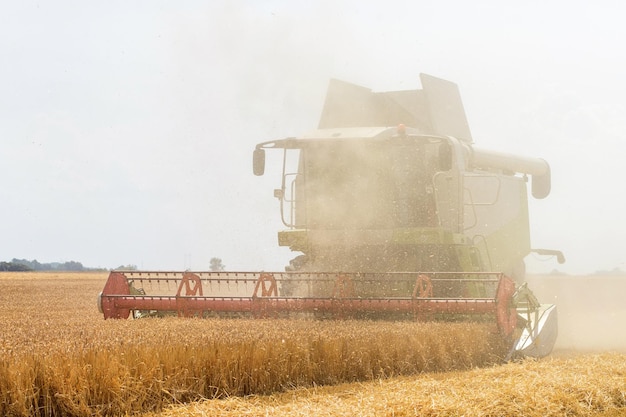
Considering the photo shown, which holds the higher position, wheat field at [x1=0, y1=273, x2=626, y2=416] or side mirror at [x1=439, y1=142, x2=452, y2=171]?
side mirror at [x1=439, y1=142, x2=452, y2=171]

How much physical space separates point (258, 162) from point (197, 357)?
14.7 feet

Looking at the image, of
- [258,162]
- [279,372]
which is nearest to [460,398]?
[279,372]

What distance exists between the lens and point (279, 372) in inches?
282

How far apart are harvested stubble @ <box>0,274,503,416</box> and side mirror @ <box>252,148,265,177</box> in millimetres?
2340

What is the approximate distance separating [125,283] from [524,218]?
6.65 m

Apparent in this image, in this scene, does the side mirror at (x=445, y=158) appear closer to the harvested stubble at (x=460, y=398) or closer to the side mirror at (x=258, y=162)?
the side mirror at (x=258, y=162)

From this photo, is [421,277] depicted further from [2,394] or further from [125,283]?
[2,394]

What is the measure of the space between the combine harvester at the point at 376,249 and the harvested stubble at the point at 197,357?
617mm

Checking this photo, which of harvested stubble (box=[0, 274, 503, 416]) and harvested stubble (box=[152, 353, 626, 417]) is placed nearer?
harvested stubble (box=[0, 274, 503, 416])

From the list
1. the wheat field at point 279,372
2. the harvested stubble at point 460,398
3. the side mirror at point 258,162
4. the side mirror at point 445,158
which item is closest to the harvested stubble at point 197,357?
the wheat field at point 279,372

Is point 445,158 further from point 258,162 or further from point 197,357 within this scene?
point 197,357

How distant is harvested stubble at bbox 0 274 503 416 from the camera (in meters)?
5.79

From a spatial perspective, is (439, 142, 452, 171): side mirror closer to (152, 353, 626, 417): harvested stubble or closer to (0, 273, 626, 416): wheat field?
(0, 273, 626, 416): wheat field

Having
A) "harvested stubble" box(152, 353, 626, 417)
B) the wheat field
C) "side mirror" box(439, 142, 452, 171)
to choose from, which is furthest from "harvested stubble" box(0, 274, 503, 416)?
"side mirror" box(439, 142, 452, 171)
